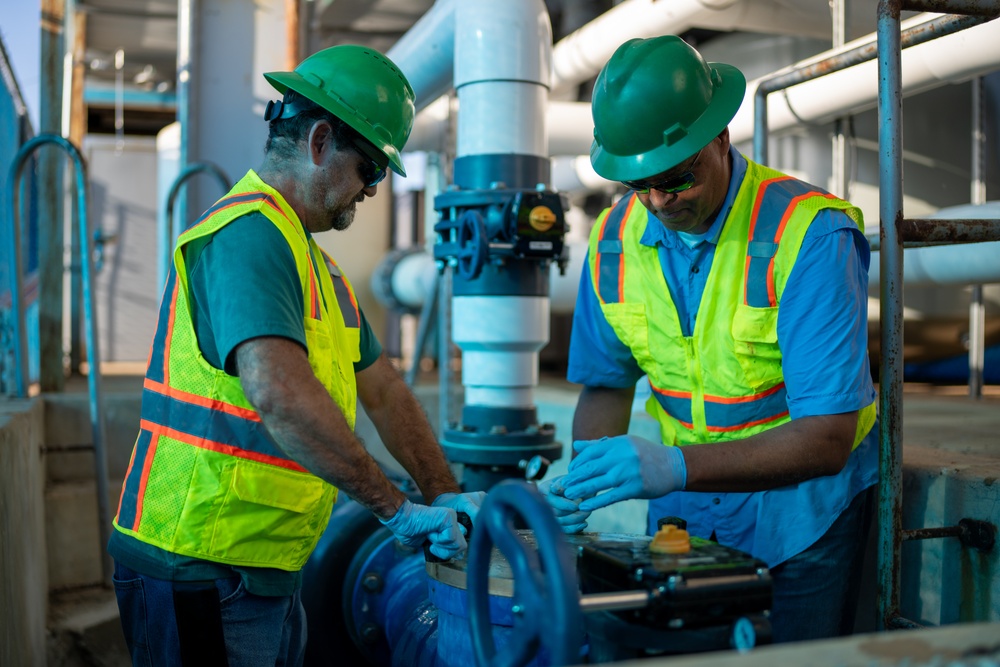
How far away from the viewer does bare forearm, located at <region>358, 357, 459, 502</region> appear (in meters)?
2.01

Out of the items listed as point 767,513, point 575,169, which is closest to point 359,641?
point 767,513

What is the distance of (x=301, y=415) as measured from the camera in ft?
4.82

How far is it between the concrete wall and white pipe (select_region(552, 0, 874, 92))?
2793 mm

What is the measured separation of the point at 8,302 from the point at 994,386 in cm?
457

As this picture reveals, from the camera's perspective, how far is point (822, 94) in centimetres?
361

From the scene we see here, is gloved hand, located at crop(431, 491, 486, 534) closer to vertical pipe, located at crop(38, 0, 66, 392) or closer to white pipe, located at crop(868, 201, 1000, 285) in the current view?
white pipe, located at crop(868, 201, 1000, 285)

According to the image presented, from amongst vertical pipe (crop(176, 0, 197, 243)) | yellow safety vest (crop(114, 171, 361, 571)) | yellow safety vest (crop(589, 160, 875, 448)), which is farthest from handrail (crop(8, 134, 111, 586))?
yellow safety vest (crop(589, 160, 875, 448))

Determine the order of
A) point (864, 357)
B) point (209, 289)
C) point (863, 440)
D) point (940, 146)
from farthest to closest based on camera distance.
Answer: point (940, 146)
point (863, 440)
point (864, 357)
point (209, 289)

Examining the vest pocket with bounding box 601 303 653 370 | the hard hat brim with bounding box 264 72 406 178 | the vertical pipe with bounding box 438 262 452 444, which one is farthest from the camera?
the vertical pipe with bounding box 438 262 452 444

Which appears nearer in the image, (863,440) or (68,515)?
(863,440)

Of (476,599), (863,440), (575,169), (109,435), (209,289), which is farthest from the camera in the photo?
(575,169)

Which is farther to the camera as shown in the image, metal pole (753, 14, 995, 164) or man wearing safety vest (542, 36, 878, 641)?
metal pole (753, 14, 995, 164)

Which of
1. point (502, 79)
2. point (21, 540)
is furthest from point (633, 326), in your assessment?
point (21, 540)

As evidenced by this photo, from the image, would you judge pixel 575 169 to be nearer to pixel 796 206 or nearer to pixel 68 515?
pixel 68 515
